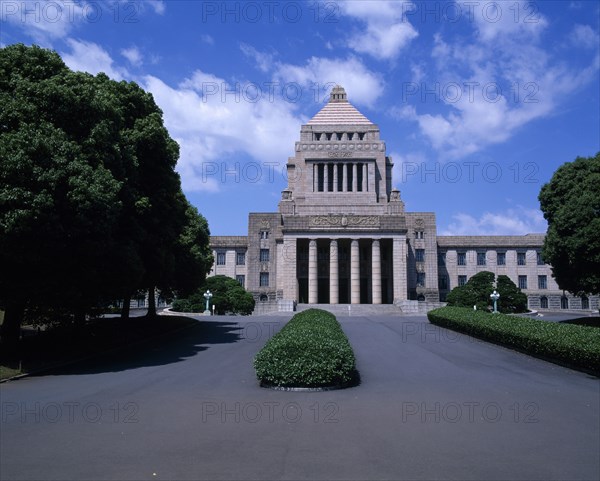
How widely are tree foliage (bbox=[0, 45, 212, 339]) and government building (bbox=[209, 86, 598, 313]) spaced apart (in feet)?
114

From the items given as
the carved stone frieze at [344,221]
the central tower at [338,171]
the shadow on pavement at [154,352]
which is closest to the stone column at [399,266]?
the carved stone frieze at [344,221]

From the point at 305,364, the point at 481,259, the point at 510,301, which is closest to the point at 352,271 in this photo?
the point at 510,301

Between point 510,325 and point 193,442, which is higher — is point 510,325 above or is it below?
above

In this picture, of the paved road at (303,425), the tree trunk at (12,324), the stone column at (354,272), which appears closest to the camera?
the paved road at (303,425)

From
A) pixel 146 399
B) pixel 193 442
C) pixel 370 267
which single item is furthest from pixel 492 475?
pixel 370 267

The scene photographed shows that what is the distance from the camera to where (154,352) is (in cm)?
2117

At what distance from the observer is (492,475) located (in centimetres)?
680

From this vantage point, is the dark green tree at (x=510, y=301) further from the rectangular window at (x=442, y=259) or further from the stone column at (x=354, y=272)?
the stone column at (x=354, y=272)

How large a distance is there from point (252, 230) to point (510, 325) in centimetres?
4764

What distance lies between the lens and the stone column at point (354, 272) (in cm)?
5550

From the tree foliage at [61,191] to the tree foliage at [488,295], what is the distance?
43.9m

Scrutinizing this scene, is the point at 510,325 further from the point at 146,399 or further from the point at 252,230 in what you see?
the point at 252,230

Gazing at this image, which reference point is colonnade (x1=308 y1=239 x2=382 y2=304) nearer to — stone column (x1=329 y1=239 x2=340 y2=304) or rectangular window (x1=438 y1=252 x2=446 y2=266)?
stone column (x1=329 y1=239 x2=340 y2=304)

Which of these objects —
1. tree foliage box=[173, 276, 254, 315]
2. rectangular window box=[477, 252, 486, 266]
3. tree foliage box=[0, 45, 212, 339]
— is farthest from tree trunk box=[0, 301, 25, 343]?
rectangular window box=[477, 252, 486, 266]
